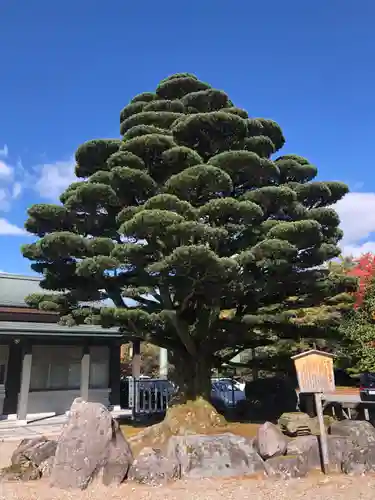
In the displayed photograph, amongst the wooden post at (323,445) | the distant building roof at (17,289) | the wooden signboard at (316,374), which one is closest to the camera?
the wooden post at (323,445)

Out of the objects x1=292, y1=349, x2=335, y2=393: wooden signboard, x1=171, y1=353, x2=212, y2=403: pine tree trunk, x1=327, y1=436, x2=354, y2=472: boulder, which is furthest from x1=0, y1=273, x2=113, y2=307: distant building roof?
x1=327, y1=436, x2=354, y2=472: boulder

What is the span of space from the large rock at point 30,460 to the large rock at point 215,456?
209cm

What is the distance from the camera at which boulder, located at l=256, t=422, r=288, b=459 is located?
671cm

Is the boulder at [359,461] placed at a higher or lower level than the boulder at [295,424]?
lower

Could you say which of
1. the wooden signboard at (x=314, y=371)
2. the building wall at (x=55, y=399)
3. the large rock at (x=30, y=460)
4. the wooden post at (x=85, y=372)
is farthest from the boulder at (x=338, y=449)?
the building wall at (x=55, y=399)

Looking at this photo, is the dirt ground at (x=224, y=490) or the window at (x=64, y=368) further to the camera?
the window at (x=64, y=368)

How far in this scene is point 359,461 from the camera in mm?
6695

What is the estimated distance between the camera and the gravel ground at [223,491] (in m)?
5.58

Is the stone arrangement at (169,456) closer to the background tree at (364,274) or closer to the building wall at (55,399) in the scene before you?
the building wall at (55,399)

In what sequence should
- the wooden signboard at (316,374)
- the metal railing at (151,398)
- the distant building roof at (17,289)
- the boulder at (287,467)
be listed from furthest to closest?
1. the distant building roof at (17,289)
2. the metal railing at (151,398)
3. the wooden signboard at (316,374)
4. the boulder at (287,467)

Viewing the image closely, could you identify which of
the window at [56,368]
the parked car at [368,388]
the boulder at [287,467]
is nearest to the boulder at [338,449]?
the boulder at [287,467]

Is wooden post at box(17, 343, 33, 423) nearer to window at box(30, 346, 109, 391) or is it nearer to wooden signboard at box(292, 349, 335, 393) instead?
window at box(30, 346, 109, 391)

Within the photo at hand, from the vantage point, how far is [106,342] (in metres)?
15.3

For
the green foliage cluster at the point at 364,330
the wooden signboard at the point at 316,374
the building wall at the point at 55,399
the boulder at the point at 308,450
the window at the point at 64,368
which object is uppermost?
the green foliage cluster at the point at 364,330
